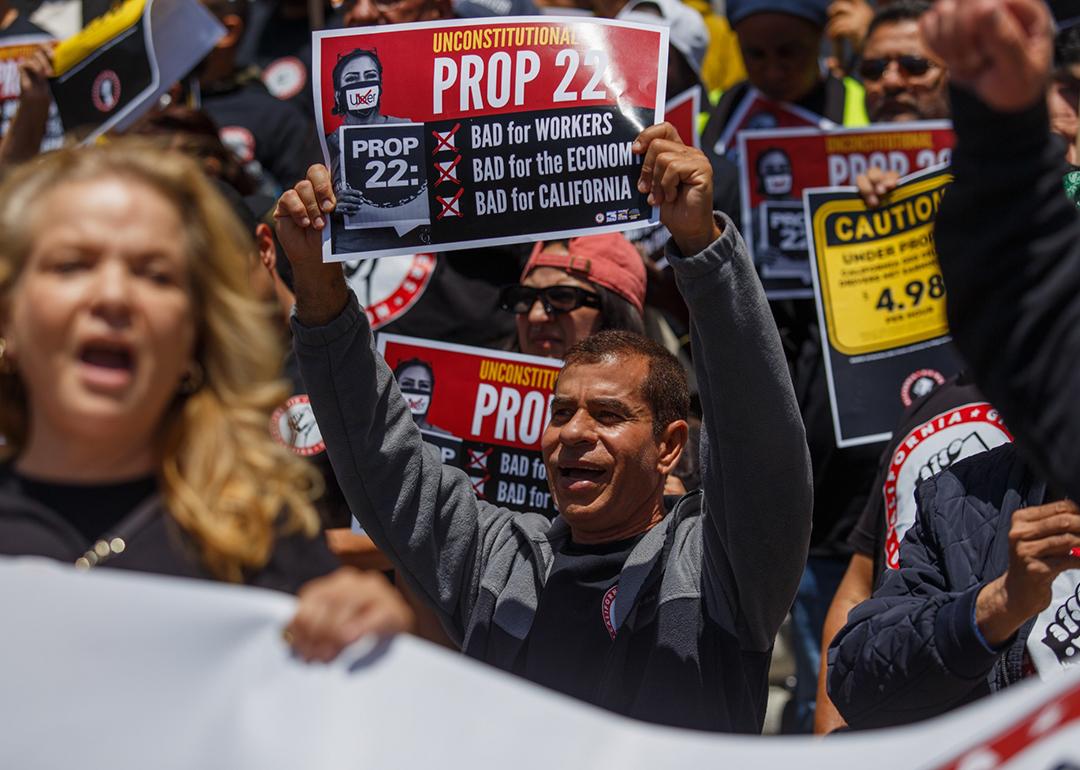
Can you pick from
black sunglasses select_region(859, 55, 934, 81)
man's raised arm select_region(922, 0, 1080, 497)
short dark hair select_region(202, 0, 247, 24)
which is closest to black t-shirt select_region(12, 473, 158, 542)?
man's raised arm select_region(922, 0, 1080, 497)

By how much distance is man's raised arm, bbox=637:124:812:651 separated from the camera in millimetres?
3113

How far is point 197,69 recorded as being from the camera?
6527mm

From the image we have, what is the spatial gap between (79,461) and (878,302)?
114 inches

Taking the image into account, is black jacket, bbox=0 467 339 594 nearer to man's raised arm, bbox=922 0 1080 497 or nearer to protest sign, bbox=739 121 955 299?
man's raised arm, bbox=922 0 1080 497

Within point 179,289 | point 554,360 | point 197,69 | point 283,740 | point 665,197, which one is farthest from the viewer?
point 197,69

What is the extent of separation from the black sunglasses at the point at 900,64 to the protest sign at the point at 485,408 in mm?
2004

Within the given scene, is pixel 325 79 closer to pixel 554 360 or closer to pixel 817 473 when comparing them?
pixel 554 360

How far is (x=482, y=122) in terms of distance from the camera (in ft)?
11.8

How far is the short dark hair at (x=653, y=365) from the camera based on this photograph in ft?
11.9

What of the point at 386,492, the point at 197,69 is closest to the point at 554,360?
the point at 386,492

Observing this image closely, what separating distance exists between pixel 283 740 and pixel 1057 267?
114 cm

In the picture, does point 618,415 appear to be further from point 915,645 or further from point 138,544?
point 138,544

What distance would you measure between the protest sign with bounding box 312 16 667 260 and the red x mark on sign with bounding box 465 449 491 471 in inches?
33.2

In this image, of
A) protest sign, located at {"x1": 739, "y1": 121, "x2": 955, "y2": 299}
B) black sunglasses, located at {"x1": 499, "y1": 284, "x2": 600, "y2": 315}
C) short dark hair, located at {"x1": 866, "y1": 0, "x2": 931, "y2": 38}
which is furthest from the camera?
short dark hair, located at {"x1": 866, "y1": 0, "x2": 931, "y2": 38}
